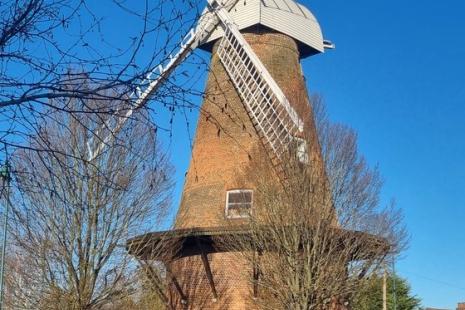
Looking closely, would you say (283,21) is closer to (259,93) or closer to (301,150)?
(259,93)

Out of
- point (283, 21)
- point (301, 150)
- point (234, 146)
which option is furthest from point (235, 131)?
point (283, 21)

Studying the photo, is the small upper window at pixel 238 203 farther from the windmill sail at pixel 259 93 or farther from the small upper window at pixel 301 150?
the small upper window at pixel 301 150

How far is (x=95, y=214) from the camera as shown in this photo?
1470 cm

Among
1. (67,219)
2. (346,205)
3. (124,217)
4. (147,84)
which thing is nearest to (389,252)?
(346,205)

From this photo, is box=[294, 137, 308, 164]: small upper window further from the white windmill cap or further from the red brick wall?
the white windmill cap

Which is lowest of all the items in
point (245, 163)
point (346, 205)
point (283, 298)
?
point (283, 298)

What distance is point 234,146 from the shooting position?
2052 centimetres

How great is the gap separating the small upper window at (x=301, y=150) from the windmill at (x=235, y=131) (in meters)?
0.03

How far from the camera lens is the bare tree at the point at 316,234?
16.6 meters

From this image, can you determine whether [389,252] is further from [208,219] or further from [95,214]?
[95,214]

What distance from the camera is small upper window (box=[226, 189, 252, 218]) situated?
62.9 feet

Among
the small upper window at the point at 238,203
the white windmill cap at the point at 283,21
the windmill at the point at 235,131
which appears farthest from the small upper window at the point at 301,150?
the white windmill cap at the point at 283,21

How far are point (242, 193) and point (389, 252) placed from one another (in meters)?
4.68

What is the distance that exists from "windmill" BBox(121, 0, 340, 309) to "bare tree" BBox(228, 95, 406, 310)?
0.62m
